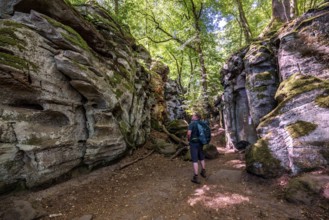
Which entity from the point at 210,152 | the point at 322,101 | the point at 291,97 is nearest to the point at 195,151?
the point at 210,152

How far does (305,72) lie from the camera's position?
775 cm

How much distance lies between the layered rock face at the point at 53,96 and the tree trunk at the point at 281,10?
33.7 feet

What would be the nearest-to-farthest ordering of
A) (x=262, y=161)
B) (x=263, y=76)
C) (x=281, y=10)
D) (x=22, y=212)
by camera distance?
1. (x=22, y=212)
2. (x=262, y=161)
3. (x=263, y=76)
4. (x=281, y=10)

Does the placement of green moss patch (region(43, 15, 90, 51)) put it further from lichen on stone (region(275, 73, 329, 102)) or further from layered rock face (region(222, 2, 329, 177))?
lichen on stone (region(275, 73, 329, 102))

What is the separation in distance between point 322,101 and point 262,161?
105 inches

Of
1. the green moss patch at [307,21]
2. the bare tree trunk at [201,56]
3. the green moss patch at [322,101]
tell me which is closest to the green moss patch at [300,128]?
the green moss patch at [322,101]

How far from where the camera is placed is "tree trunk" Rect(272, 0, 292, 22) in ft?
37.5

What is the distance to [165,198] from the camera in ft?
18.7

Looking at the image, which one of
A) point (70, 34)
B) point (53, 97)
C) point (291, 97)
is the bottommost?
point (291, 97)

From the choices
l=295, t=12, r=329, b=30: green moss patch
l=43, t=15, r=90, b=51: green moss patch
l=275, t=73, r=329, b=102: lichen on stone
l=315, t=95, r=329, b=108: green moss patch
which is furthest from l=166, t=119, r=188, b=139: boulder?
l=295, t=12, r=329, b=30: green moss patch

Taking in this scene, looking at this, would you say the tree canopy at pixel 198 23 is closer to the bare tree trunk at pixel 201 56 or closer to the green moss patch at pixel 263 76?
the bare tree trunk at pixel 201 56

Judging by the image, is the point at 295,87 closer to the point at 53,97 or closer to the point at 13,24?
the point at 53,97

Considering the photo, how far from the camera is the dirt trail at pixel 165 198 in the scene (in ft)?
15.2

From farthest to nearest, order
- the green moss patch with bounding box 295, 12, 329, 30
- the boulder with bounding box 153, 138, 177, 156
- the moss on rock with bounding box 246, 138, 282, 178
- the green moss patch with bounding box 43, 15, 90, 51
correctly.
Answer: the boulder with bounding box 153, 138, 177, 156 < the green moss patch with bounding box 295, 12, 329, 30 < the green moss patch with bounding box 43, 15, 90, 51 < the moss on rock with bounding box 246, 138, 282, 178
